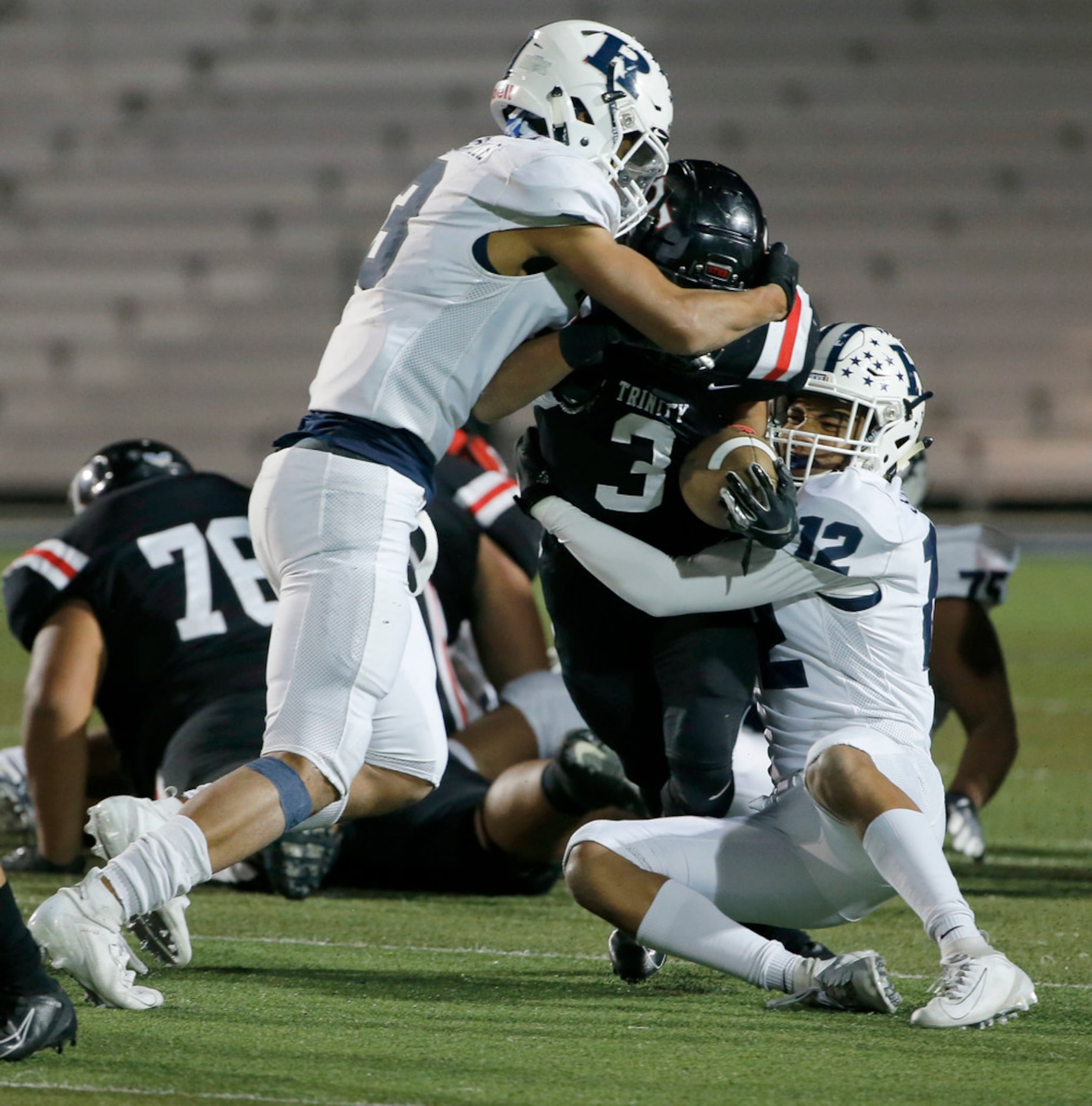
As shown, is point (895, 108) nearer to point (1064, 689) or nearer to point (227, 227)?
point (227, 227)

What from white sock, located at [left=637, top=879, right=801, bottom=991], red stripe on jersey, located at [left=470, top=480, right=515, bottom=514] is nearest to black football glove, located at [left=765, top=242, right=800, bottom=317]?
white sock, located at [left=637, top=879, right=801, bottom=991]

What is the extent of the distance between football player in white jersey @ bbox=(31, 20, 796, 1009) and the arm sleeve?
33 centimetres

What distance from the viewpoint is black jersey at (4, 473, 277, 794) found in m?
4.22

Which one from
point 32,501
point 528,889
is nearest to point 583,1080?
point 528,889

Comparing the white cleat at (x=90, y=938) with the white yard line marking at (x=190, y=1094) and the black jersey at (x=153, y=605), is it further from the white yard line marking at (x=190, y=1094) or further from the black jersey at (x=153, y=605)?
the black jersey at (x=153, y=605)

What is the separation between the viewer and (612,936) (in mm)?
3119

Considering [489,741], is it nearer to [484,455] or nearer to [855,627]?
[484,455]

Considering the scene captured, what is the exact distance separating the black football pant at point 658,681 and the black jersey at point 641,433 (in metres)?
0.14

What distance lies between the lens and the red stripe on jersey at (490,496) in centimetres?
486

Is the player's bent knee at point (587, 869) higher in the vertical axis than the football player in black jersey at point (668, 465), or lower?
lower

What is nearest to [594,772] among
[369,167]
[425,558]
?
[425,558]

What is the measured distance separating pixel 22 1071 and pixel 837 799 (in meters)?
1.27

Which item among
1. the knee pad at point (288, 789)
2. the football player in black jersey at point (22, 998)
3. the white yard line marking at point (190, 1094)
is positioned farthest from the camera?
the knee pad at point (288, 789)

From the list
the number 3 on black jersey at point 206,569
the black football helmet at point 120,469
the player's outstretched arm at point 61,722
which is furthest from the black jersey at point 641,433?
the black football helmet at point 120,469
